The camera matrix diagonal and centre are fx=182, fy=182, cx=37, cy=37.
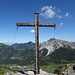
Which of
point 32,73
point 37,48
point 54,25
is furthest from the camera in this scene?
point 32,73

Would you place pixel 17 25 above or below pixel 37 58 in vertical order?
above

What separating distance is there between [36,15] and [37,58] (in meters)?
3.59

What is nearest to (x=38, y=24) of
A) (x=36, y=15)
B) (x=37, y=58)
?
(x=36, y=15)

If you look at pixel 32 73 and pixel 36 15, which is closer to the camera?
pixel 36 15

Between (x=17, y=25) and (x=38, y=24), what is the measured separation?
6.02 feet

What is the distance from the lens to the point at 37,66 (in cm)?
1511

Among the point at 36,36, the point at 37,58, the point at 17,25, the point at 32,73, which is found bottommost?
the point at 32,73

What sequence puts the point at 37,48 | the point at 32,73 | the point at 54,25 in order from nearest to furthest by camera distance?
1. the point at 37,48
2. the point at 54,25
3. the point at 32,73

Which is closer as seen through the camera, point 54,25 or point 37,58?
point 37,58

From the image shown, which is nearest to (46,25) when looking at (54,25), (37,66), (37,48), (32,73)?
(54,25)

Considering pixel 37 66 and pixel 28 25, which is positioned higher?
pixel 28 25

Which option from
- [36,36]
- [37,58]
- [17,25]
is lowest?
[37,58]

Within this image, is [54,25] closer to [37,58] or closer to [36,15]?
[36,15]

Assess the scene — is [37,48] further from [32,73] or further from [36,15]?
[32,73]
